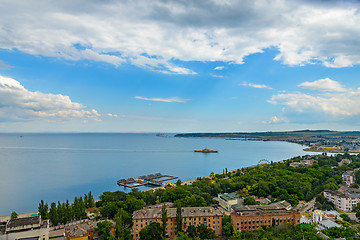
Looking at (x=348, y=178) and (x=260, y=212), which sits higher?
(x=260, y=212)

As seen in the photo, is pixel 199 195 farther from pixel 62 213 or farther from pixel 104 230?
pixel 62 213

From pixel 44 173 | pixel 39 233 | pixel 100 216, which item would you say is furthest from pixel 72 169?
pixel 39 233

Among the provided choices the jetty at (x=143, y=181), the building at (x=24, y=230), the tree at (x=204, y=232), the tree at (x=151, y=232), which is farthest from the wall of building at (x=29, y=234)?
the jetty at (x=143, y=181)

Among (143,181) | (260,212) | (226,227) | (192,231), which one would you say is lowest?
(143,181)

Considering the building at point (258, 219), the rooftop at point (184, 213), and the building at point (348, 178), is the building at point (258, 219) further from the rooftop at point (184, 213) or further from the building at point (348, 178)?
the building at point (348, 178)

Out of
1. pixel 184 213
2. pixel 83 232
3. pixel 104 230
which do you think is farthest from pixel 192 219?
pixel 83 232

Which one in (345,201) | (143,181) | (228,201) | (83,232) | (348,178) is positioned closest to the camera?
(83,232)

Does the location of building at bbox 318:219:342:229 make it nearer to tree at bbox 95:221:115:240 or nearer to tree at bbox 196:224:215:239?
tree at bbox 196:224:215:239
